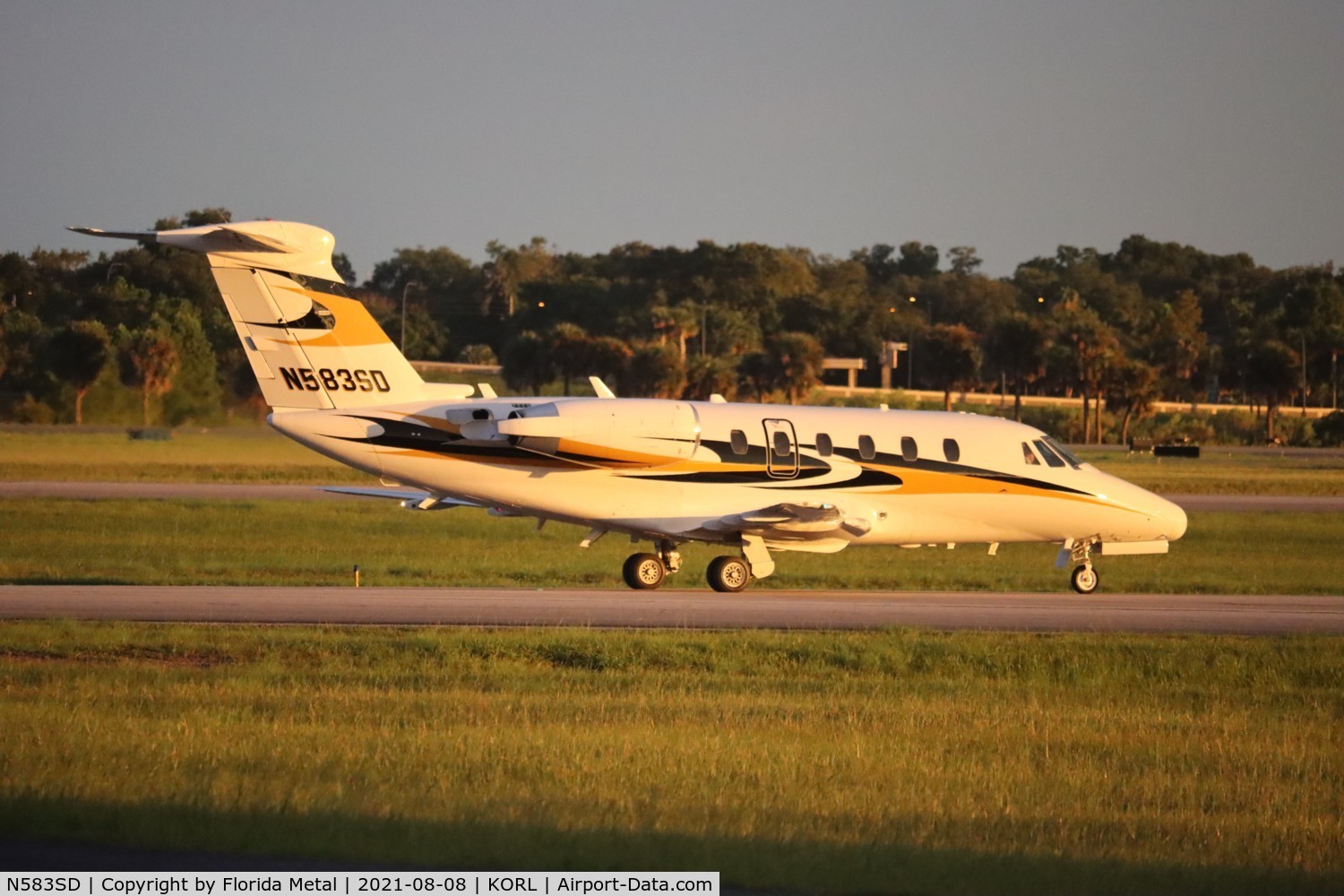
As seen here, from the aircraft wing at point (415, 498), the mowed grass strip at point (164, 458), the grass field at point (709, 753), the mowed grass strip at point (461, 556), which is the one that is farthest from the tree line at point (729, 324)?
the grass field at point (709, 753)

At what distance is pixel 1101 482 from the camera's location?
27.8 meters

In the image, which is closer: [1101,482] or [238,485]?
[1101,482]

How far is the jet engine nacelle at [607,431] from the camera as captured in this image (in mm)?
24406

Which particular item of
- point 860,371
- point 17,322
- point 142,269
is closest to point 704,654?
point 17,322

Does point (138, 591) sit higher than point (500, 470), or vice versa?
point (500, 470)

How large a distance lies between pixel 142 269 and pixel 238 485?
3089cm

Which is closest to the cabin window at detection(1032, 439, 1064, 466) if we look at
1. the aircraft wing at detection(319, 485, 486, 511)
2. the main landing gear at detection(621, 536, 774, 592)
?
the main landing gear at detection(621, 536, 774, 592)

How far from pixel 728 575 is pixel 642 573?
137 cm

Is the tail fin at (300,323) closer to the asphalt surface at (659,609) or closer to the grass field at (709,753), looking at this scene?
the asphalt surface at (659,609)

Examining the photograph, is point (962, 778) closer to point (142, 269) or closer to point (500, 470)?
point (500, 470)

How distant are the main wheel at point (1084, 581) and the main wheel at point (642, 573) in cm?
699

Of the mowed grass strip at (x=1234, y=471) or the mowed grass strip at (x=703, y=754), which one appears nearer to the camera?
the mowed grass strip at (x=703, y=754)

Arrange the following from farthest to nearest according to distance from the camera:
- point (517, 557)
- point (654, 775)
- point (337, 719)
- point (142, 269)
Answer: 1. point (142, 269)
2. point (517, 557)
3. point (337, 719)
4. point (654, 775)

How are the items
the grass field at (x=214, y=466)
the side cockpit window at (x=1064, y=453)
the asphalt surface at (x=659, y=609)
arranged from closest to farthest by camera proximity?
the asphalt surface at (x=659, y=609), the side cockpit window at (x=1064, y=453), the grass field at (x=214, y=466)
